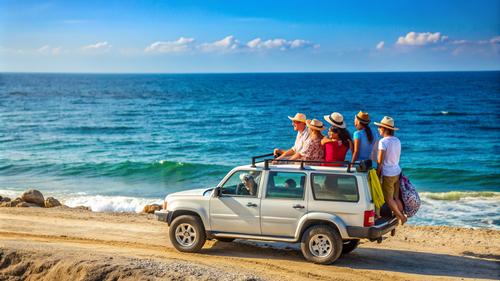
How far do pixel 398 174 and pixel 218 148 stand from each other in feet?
87.6

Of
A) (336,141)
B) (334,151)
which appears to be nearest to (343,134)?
(336,141)

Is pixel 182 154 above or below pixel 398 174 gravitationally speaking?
below

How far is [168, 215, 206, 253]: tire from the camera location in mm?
11812

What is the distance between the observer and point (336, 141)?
1148 cm

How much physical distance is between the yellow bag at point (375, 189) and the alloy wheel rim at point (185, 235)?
11.2 feet

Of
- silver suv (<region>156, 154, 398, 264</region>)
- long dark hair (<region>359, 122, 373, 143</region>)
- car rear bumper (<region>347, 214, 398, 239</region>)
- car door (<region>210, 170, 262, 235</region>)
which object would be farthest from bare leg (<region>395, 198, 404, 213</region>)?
car door (<region>210, 170, 262, 235</region>)

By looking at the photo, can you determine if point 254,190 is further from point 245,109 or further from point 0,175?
point 245,109

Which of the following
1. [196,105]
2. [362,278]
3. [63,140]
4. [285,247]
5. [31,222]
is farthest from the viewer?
[196,105]

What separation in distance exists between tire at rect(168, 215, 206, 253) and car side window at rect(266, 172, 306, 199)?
1523 millimetres

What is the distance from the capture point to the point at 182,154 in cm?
3578

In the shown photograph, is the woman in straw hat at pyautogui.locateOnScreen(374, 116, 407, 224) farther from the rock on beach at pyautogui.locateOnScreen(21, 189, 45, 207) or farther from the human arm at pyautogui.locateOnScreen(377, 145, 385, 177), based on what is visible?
the rock on beach at pyautogui.locateOnScreen(21, 189, 45, 207)

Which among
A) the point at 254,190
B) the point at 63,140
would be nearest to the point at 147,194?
the point at 254,190

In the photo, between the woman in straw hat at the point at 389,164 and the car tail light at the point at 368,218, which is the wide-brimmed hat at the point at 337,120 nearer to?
the woman in straw hat at the point at 389,164

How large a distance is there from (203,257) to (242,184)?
1.54 m
